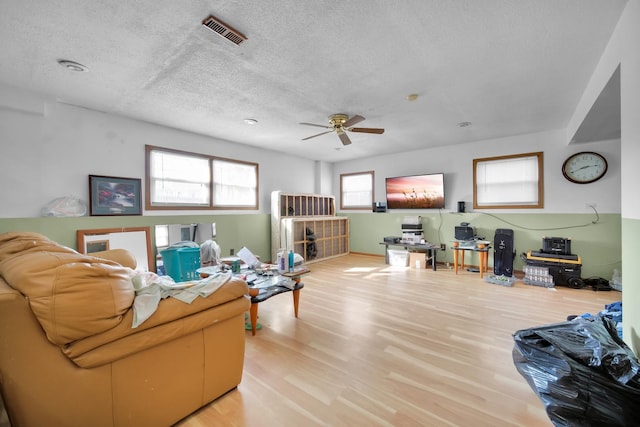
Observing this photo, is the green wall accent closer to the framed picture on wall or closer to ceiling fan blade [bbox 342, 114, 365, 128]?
the framed picture on wall

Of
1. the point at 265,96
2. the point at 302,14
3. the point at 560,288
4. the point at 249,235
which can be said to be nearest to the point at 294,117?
the point at 265,96

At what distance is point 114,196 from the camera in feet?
12.3

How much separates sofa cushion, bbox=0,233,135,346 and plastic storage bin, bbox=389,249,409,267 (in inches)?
206

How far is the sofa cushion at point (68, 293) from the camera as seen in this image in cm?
106

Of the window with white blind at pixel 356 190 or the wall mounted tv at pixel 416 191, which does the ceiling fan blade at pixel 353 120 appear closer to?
Answer: the wall mounted tv at pixel 416 191

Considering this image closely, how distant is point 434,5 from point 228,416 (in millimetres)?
3026

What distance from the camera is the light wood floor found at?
1560mm

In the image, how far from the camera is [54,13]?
5.95ft

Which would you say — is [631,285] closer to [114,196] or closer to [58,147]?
[114,196]

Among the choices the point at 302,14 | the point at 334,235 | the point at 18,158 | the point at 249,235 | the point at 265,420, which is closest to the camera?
the point at 265,420

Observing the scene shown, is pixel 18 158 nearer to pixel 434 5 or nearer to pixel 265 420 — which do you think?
pixel 265 420

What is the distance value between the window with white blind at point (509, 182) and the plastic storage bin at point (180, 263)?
5.57 metres

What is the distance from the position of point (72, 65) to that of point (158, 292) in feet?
8.51

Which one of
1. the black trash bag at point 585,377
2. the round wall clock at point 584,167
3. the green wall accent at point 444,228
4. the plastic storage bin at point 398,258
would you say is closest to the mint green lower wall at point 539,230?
the green wall accent at point 444,228
